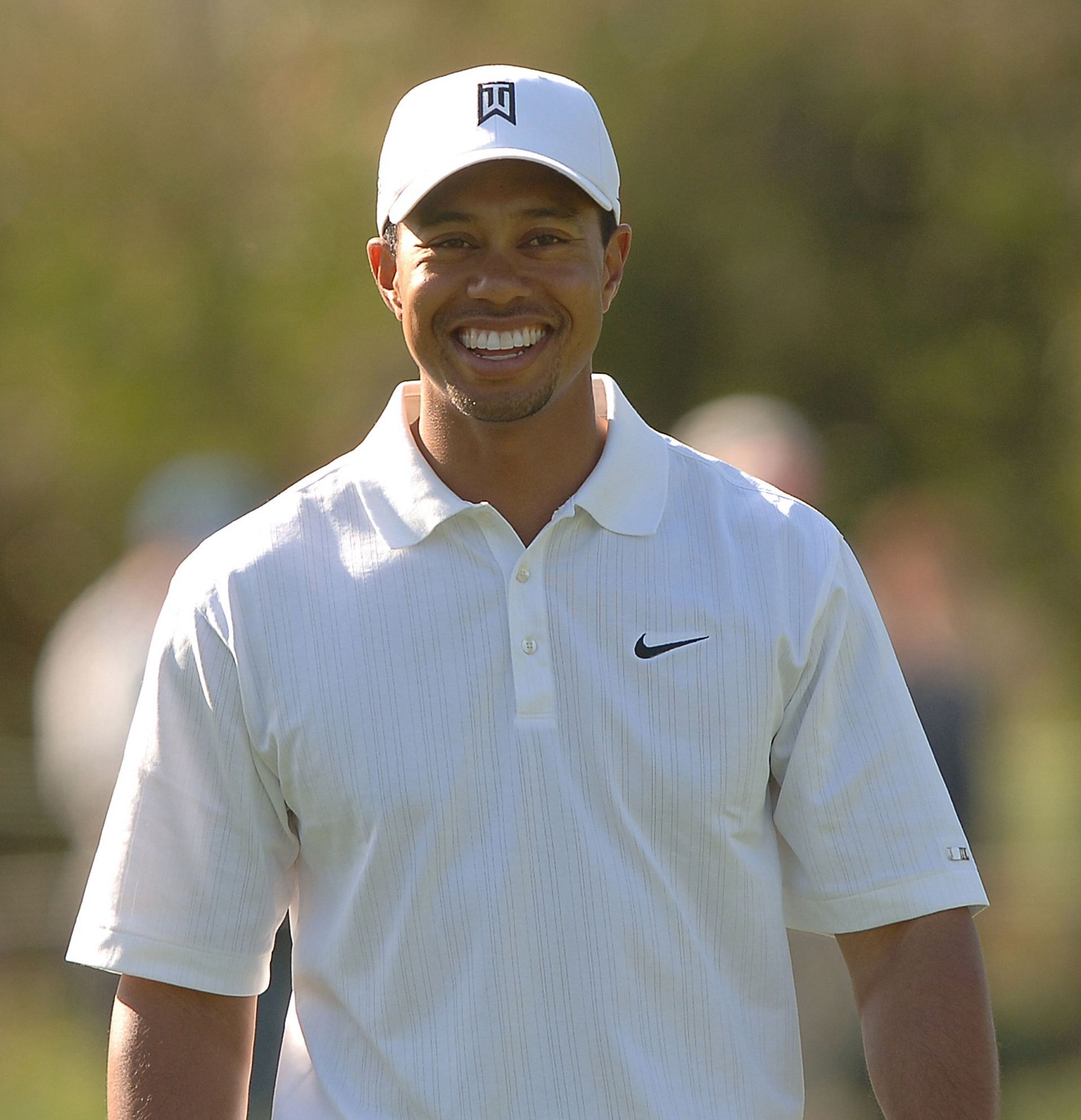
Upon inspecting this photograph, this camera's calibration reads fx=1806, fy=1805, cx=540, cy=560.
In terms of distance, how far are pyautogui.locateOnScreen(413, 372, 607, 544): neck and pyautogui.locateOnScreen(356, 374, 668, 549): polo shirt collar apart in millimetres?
33

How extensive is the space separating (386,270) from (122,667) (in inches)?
122

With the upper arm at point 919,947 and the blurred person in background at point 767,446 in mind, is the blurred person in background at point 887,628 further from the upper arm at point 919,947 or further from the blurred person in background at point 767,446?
the upper arm at point 919,947

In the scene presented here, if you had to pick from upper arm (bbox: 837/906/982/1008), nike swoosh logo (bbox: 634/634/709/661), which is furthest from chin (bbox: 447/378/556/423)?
upper arm (bbox: 837/906/982/1008)

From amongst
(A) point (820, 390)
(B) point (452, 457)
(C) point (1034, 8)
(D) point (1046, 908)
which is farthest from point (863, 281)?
(B) point (452, 457)

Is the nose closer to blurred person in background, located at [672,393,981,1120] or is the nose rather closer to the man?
the man

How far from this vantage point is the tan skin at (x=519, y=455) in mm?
2422

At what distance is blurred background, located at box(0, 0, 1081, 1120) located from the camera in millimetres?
12094

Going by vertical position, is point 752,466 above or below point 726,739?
above

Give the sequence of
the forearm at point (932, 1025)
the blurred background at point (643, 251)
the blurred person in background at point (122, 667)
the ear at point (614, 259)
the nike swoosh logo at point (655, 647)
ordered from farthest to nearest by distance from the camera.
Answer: the blurred background at point (643, 251), the blurred person in background at point (122, 667), the ear at point (614, 259), the nike swoosh logo at point (655, 647), the forearm at point (932, 1025)

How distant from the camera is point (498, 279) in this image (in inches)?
101

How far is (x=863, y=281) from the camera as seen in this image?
12.3 m

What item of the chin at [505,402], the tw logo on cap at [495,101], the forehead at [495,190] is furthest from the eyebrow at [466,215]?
the chin at [505,402]

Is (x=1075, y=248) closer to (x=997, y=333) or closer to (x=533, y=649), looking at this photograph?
(x=997, y=333)

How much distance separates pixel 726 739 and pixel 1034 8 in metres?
10.8
